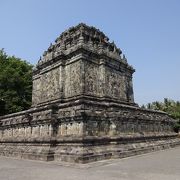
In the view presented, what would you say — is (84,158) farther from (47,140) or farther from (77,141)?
(47,140)

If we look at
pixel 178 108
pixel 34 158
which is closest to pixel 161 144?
pixel 34 158

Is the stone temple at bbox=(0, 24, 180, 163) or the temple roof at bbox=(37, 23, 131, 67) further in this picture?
the temple roof at bbox=(37, 23, 131, 67)

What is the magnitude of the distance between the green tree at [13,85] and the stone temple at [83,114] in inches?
268

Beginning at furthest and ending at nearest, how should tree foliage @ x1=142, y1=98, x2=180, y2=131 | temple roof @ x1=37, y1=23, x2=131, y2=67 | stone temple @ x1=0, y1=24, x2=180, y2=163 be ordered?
tree foliage @ x1=142, y1=98, x2=180, y2=131
temple roof @ x1=37, y1=23, x2=131, y2=67
stone temple @ x1=0, y1=24, x2=180, y2=163

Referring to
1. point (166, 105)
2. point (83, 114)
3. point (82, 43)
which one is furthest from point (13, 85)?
point (166, 105)

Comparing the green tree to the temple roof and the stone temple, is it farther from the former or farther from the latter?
the temple roof

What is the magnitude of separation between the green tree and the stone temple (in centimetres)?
680

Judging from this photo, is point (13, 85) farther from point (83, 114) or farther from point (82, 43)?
point (83, 114)

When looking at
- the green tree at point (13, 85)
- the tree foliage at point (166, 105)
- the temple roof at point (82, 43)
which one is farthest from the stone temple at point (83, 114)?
the tree foliage at point (166, 105)

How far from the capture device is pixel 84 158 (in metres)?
12.7

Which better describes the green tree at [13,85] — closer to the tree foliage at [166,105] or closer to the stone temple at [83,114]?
the stone temple at [83,114]

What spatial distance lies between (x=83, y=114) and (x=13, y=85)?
18.9 metres

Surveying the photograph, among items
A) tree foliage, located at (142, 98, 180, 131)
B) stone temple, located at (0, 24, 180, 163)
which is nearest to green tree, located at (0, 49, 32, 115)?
stone temple, located at (0, 24, 180, 163)

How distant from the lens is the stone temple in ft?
47.5
